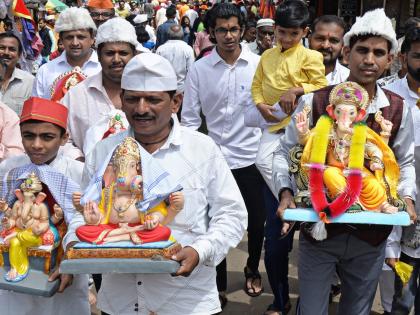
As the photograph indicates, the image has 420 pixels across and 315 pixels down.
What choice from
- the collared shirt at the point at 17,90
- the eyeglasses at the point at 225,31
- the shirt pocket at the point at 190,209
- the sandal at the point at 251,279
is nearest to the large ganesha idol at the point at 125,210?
the shirt pocket at the point at 190,209

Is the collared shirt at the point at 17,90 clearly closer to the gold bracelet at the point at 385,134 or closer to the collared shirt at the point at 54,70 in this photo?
the collared shirt at the point at 54,70

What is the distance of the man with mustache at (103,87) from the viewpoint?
12.8ft

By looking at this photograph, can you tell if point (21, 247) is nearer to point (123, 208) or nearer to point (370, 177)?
point (123, 208)

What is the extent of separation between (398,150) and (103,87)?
1.91 m

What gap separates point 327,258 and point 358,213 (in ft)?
1.37

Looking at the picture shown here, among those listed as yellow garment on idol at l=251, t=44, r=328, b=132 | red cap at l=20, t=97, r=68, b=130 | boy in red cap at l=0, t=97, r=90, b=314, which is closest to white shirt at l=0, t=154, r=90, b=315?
boy in red cap at l=0, t=97, r=90, b=314

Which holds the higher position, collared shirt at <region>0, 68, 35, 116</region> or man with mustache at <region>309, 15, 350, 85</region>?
man with mustache at <region>309, 15, 350, 85</region>

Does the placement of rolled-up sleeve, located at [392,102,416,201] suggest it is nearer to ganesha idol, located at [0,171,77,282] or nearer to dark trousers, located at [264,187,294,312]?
dark trousers, located at [264,187,294,312]

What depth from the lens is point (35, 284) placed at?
9.14ft

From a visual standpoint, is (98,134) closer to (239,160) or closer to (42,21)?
(239,160)

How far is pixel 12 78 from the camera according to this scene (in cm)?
518

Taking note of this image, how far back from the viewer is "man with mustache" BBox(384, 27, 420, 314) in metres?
3.66

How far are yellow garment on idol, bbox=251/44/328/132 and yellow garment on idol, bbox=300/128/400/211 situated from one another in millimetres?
1046

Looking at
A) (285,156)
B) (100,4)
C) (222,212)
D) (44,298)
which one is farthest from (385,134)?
(100,4)
